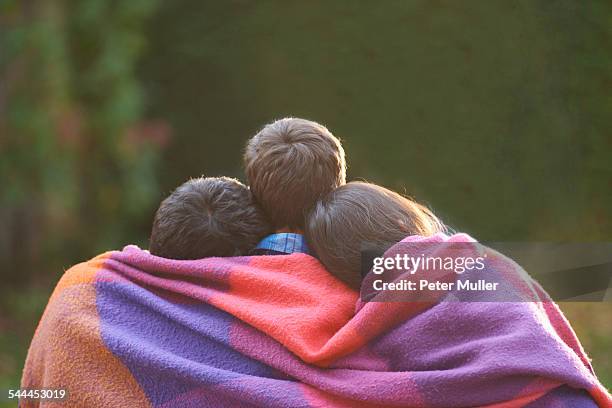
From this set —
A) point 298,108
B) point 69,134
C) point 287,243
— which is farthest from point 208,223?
point 69,134

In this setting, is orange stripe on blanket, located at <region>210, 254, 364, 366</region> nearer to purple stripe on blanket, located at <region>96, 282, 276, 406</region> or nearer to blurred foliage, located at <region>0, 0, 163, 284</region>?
purple stripe on blanket, located at <region>96, 282, 276, 406</region>

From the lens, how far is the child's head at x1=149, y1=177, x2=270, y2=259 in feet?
4.54

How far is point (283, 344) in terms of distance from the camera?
48.1 inches

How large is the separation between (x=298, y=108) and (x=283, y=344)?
269 centimetres

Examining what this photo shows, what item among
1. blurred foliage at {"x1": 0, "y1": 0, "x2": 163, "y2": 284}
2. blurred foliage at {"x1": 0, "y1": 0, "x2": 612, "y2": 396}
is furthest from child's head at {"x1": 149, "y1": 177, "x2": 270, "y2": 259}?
blurred foliage at {"x1": 0, "y1": 0, "x2": 163, "y2": 284}

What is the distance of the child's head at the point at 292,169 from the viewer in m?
1.37

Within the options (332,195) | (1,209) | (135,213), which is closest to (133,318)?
(332,195)

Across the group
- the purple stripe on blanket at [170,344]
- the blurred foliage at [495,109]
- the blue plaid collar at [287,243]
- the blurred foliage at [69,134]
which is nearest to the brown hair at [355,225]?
the blue plaid collar at [287,243]

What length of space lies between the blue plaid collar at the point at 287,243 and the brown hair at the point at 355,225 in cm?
3

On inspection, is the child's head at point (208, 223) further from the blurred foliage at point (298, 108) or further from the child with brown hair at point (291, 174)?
the blurred foliage at point (298, 108)

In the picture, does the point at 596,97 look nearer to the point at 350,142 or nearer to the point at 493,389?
the point at 493,389

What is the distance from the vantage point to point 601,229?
5.44 ft

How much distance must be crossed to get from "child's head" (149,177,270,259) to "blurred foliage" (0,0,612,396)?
51cm

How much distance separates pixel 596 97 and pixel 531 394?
91 centimetres
